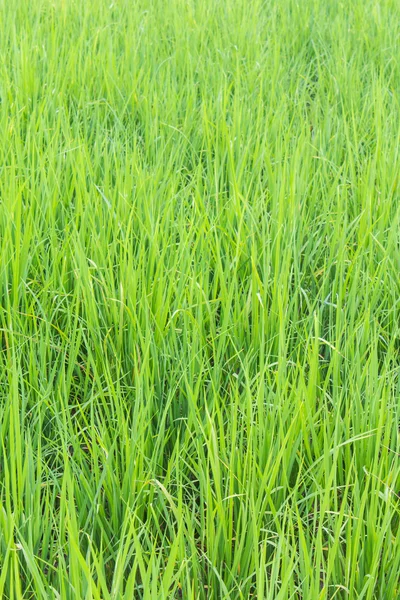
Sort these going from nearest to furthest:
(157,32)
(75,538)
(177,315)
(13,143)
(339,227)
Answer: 1. (75,538)
2. (177,315)
3. (339,227)
4. (13,143)
5. (157,32)

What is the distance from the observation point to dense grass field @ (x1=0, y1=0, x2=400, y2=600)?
1087 millimetres

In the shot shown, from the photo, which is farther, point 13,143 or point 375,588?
point 13,143

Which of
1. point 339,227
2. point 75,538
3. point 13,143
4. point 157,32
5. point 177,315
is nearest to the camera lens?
point 75,538

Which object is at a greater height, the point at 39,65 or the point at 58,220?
the point at 39,65

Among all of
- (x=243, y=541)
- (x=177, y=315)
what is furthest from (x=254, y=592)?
(x=177, y=315)

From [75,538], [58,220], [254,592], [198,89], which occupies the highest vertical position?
[198,89]

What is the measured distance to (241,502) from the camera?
1086mm

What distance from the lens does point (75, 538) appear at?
39.7 inches

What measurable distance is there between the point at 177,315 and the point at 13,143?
0.86 m

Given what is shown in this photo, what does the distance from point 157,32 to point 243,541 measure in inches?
90.5

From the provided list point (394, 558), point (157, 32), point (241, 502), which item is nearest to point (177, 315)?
point (241, 502)

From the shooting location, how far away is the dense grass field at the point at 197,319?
1.09 meters

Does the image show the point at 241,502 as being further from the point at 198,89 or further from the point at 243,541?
the point at 198,89

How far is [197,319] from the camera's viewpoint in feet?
4.81
